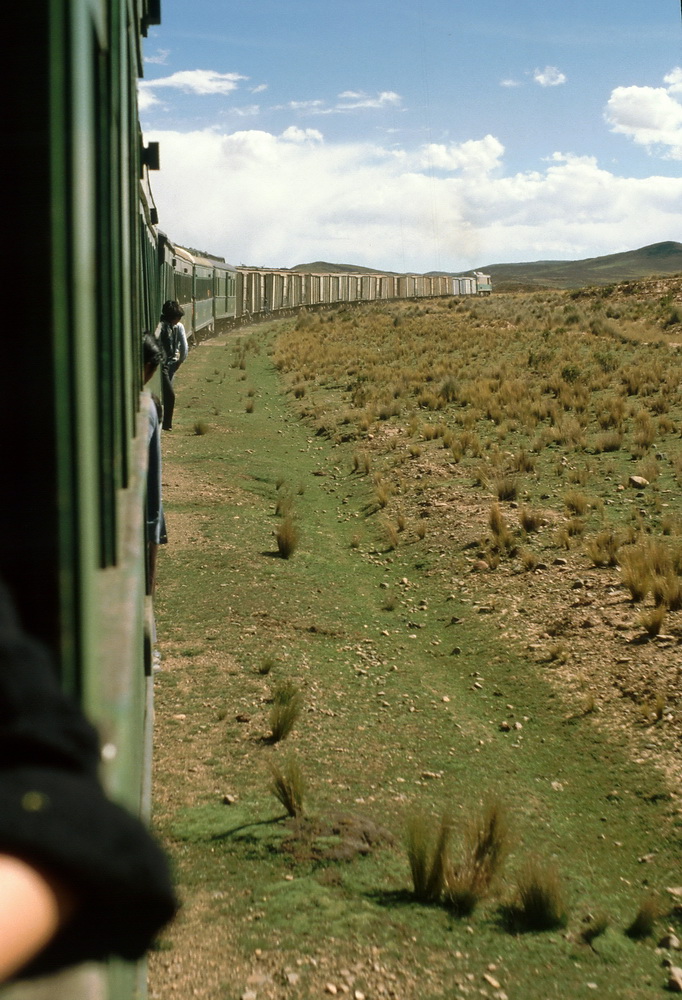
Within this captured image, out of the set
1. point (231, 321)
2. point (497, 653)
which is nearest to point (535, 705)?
point (497, 653)

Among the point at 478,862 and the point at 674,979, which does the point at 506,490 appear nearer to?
the point at 478,862

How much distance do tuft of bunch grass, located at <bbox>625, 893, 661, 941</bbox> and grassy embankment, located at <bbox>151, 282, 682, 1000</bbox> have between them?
57mm

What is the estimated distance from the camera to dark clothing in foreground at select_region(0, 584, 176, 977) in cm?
78

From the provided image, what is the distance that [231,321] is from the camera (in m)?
40.2

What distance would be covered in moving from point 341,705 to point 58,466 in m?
6.18

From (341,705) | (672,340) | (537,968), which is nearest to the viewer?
(537,968)

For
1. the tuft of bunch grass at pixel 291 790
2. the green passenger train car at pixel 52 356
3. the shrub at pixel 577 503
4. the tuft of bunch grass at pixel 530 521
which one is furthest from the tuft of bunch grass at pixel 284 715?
the shrub at pixel 577 503

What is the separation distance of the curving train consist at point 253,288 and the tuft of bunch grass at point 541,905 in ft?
35.2

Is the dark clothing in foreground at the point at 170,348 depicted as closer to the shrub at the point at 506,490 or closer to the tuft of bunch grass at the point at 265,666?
the tuft of bunch grass at the point at 265,666

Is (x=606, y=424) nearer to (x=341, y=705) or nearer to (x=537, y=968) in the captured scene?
(x=341, y=705)

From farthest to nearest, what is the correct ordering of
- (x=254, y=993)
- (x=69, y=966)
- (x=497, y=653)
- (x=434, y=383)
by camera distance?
1. (x=434, y=383)
2. (x=497, y=653)
3. (x=254, y=993)
4. (x=69, y=966)

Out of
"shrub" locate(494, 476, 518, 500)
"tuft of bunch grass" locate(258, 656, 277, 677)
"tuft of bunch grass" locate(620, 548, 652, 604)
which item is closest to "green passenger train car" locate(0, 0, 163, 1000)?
"tuft of bunch grass" locate(258, 656, 277, 677)

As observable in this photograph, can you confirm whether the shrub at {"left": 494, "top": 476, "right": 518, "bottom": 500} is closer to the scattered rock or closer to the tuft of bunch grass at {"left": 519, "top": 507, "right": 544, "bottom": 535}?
the tuft of bunch grass at {"left": 519, "top": 507, "right": 544, "bottom": 535}

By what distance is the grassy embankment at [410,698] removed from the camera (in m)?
4.43
